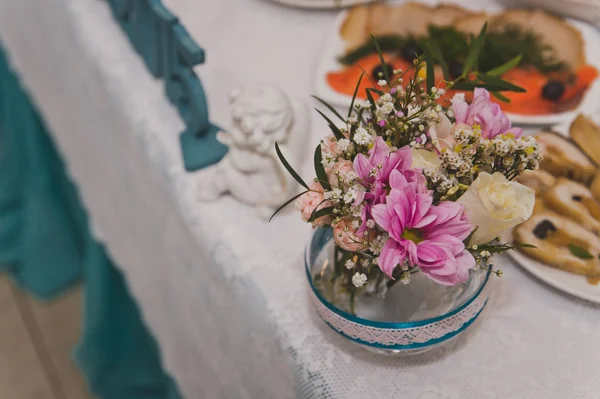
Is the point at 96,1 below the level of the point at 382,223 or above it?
below

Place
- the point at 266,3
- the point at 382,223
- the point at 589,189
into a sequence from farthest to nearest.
A: the point at 266,3, the point at 589,189, the point at 382,223

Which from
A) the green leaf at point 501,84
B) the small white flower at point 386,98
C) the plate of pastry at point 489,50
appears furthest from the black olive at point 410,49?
the small white flower at point 386,98

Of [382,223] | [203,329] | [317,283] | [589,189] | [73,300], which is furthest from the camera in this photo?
[73,300]

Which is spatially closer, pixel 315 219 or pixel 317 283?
pixel 315 219

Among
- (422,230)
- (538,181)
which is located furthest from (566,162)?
(422,230)

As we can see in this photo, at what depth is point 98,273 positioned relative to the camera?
1.45 meters

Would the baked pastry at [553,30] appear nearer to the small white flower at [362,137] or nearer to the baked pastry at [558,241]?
the baked pastry at [558,241]

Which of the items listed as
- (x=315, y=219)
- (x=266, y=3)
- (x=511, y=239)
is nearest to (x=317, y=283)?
(x=315, y=219)

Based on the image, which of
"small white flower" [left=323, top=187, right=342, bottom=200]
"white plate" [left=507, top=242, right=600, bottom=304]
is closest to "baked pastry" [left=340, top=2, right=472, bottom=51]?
"white plate" [left=507, top=242, right=600, bottom=304]

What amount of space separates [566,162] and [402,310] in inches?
12.6

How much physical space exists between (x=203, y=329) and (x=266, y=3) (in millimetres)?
596

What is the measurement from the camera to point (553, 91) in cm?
95

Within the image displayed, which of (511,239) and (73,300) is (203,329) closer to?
(511,239)

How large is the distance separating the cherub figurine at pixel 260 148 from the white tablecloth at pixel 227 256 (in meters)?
0.03
